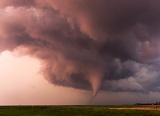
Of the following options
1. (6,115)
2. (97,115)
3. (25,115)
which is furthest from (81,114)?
(6,115)

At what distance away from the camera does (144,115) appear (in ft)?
300

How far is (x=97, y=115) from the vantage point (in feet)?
310

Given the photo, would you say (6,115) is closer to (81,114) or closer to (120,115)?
(81,114)

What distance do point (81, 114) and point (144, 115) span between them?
21.0 meters

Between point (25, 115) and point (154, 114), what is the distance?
4322 cm

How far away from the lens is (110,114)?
95.1 metres

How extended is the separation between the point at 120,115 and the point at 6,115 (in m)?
38.4

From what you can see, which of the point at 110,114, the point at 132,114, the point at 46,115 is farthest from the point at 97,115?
the point at 46,115

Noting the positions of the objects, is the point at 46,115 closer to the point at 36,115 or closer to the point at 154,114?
the point at 36,115

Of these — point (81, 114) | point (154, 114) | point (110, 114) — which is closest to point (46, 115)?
point (81, 114)

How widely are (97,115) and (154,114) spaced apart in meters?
18.9

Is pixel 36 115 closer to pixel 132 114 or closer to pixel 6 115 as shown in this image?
pixel 6 115

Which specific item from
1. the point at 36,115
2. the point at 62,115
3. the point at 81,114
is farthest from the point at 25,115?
the point at 81,114

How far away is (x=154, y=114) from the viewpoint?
92.4 metres
